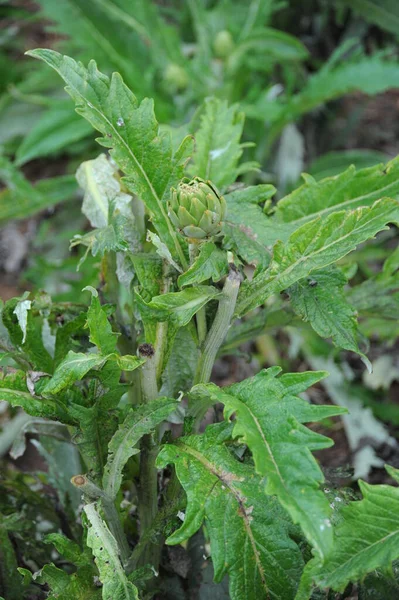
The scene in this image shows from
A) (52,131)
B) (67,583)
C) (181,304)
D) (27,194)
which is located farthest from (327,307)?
(52,131)

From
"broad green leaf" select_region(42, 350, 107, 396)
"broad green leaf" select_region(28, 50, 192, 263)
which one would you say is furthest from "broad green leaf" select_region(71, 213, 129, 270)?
"broad green leaf" select_region(42, 350, 107, 396)

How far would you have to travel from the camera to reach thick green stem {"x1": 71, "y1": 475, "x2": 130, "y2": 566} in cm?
104

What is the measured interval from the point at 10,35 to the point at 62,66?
2.66 m

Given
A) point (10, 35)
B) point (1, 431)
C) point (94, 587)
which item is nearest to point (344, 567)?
point (94, 587)

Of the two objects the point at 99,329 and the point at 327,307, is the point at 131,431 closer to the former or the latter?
the point at 99,329

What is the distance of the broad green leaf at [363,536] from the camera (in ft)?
2.92

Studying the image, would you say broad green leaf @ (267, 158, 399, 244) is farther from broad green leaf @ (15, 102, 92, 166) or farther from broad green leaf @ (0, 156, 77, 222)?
broad green leaf @ (15, 102, 92, 166)

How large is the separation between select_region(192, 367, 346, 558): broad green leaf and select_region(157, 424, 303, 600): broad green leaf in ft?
0.33

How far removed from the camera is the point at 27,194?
8.11ft

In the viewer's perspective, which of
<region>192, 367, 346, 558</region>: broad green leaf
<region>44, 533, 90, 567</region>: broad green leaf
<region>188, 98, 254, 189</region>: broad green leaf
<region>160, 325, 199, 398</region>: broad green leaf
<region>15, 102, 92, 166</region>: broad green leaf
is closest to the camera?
<region>192, 367, 346, 558</region>: broad green leaf

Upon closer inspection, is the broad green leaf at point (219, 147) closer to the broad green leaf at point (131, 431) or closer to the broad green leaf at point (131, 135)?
the broad green leaf at point (131, 135)

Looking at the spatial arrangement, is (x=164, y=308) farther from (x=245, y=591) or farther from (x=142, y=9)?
(x=142, y=9)

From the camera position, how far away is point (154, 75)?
2914mm

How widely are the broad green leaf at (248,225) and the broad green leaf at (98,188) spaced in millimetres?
221
